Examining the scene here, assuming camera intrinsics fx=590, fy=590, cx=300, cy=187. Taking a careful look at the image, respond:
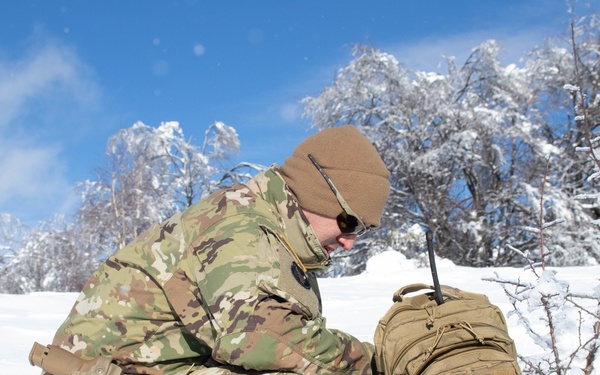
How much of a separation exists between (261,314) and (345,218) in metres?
0.52

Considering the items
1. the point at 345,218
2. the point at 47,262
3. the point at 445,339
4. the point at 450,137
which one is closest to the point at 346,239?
the point at 345,218

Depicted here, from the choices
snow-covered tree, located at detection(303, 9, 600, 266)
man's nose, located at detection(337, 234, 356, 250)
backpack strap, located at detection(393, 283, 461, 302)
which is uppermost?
snow-covered tree, located at detection(303, 9, 600, 266)

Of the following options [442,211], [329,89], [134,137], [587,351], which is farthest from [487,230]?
[587,351]

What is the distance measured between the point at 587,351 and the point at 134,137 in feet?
68.6

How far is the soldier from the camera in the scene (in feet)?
5.16

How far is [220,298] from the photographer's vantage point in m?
1.57

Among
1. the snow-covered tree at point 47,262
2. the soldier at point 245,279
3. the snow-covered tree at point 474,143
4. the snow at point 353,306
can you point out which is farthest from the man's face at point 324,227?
the snow-covered tree at point 47,262

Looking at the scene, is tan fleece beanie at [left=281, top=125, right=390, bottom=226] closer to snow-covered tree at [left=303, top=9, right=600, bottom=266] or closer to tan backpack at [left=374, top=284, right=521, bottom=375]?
tan backpack at [left=374, top=284, right=521, bottom=375]

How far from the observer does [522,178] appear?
55.6 ft

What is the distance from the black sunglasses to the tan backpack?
10.8 inches

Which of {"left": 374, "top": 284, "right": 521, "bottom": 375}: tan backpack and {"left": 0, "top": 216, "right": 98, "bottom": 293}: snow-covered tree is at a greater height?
{"left": 0, "top": 216, "right": 98, "bottom": 293}: snow-covered tree

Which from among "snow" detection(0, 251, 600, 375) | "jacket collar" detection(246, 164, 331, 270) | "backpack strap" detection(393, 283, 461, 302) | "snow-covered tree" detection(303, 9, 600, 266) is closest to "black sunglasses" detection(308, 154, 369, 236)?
"jacket collar" detection(246, 164, 331, 270)

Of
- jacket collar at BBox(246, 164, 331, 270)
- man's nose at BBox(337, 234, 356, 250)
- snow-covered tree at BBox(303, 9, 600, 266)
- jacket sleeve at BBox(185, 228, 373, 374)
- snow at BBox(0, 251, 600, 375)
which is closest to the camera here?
jacket sleeve at BBox(185, 228, 373, 374)

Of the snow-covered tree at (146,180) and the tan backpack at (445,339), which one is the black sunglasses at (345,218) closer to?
the tan backpack at (445,339)
